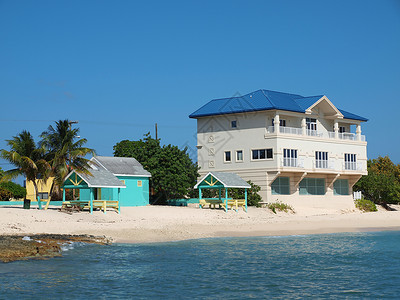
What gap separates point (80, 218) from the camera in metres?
33.2

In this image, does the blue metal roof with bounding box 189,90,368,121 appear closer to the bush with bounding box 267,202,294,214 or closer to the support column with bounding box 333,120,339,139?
the support column with bounding box 333,120,339,139

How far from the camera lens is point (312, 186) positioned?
173ft

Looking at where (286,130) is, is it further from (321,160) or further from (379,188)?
(379,188)

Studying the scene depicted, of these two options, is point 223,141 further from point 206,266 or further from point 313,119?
point 206,266

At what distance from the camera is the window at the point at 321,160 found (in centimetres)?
5156

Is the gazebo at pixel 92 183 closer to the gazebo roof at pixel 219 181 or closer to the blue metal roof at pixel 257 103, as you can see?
Answer: the gazebo roof at pixel 219 181

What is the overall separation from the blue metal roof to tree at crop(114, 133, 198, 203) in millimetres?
6292

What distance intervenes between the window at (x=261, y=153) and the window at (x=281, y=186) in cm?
228

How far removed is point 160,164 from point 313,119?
15.4 metres

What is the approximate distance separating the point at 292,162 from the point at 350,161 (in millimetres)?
8584

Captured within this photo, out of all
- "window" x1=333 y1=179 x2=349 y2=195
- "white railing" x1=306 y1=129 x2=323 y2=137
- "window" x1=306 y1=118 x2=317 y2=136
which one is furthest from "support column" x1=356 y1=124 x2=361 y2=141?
"window" x1=306 y1=118 x2=317 y2=136

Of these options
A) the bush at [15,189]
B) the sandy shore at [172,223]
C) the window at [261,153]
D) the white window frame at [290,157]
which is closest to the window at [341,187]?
the white window frame at [290,157]

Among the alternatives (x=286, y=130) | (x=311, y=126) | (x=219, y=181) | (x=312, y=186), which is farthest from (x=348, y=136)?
(x=219, y=181)

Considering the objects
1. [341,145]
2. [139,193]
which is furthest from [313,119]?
[139,193]
